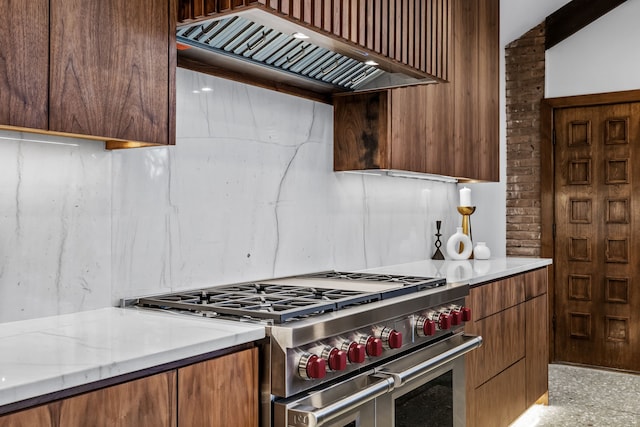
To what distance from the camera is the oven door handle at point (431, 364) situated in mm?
1817

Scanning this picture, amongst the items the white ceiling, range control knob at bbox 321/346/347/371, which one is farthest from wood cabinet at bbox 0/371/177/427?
the white ceiling

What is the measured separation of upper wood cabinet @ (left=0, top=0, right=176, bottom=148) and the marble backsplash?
314mm

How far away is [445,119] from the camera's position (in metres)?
3.18

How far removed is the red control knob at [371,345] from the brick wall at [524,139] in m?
3.23

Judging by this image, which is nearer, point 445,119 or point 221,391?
point 221,391

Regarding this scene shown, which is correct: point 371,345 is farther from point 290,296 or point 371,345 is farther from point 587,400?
point 587,400

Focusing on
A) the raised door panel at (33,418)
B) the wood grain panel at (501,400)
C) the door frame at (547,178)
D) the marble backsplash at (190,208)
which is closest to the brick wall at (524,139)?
the door frame at (547,178)

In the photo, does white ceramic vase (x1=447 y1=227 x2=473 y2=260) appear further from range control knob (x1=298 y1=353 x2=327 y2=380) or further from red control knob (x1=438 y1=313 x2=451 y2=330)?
range control knob (x1=298 y1=353 x2=327 y2=380)

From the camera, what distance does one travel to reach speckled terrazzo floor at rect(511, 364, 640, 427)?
346cm

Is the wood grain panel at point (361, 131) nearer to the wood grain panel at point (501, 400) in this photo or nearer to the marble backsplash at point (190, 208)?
the marble backsplash at point (190, 208)

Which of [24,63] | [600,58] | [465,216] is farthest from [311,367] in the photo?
[600,58]

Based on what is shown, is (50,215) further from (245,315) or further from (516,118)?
(516,118)

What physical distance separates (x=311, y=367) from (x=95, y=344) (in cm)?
52

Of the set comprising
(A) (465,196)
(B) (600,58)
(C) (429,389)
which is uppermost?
(B) (600,58)
